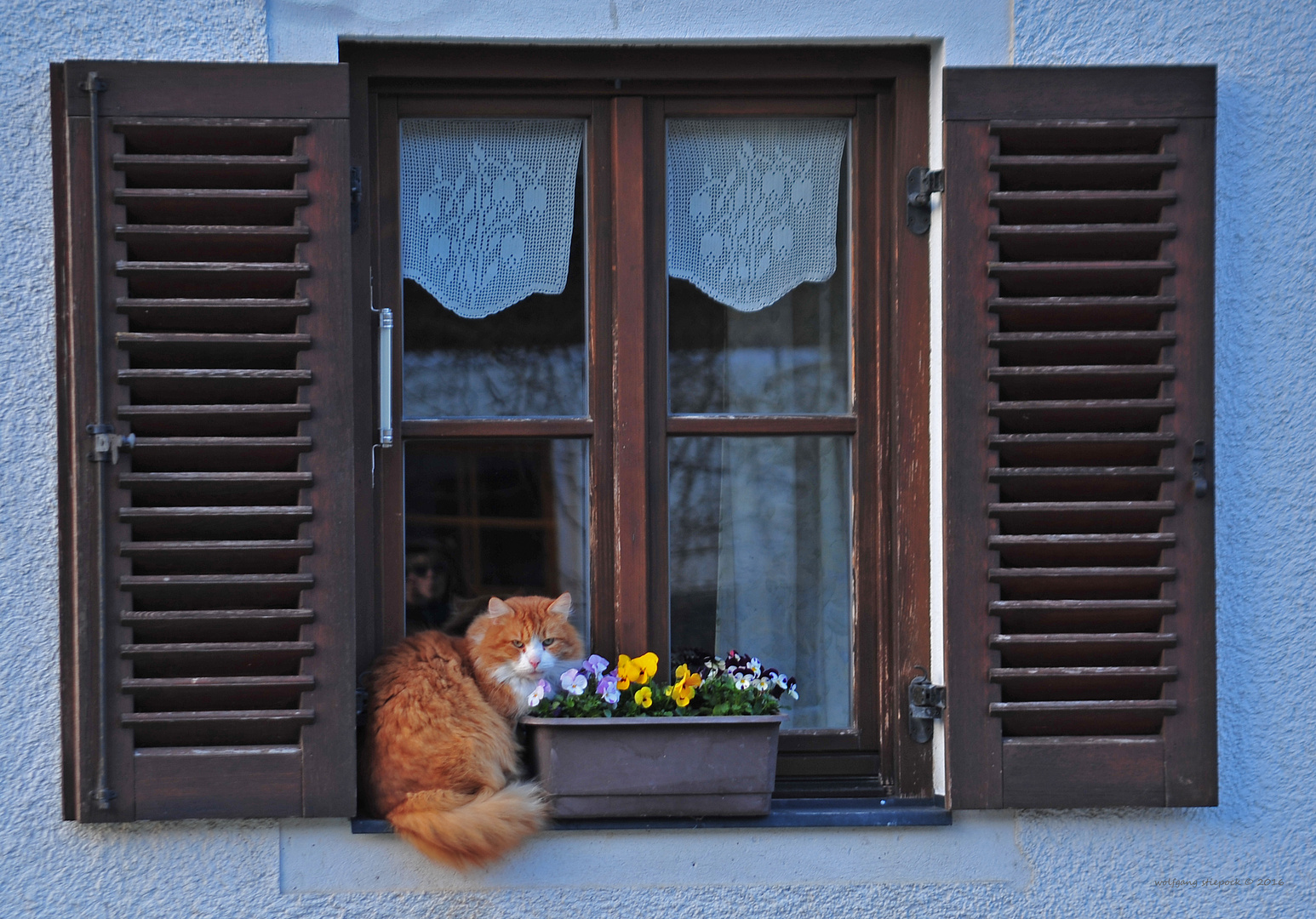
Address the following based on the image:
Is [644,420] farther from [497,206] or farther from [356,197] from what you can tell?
[356,197]

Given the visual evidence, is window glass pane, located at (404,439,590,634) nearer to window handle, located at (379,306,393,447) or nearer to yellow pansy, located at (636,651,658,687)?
window handle, located at (379,306,393,447)

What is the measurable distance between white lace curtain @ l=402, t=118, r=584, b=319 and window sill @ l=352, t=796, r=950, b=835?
1218 mm

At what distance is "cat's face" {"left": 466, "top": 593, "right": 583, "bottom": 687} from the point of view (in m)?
2.43

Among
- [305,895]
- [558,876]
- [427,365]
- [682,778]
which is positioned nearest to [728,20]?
[427,365]

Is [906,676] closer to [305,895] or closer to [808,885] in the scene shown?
[808,885]

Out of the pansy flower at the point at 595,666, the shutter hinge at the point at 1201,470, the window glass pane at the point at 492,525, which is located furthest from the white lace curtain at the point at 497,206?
the shutter hinge at the point at 1201,470

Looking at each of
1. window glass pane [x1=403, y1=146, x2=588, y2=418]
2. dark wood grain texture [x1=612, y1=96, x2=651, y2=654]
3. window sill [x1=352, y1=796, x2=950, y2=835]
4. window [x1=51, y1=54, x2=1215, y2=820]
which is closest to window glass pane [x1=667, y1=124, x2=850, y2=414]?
window [x1=51, y1=54, x2=1215, y2=820]

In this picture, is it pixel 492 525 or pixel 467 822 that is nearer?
pixel 467 822

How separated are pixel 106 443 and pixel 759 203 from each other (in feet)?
5.27

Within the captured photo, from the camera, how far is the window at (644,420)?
7.51ft

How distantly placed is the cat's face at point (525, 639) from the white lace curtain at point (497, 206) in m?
0.73

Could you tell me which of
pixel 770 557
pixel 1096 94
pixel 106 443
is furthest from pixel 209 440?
pixel 1096 94

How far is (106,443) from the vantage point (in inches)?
88.4

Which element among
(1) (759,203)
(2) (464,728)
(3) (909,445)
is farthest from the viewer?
(1) (759,203)
